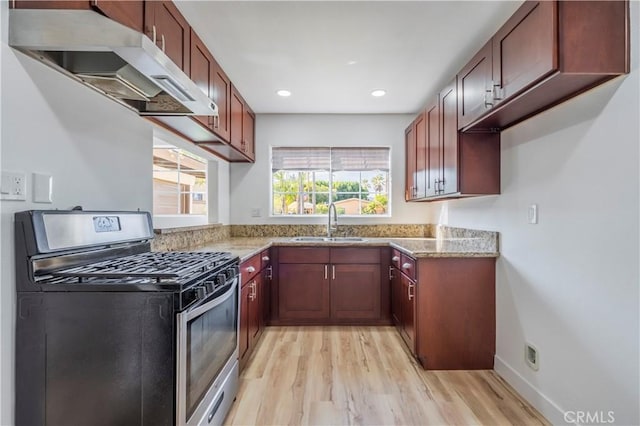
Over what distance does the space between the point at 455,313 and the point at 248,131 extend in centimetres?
271

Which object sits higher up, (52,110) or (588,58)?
(588,58)

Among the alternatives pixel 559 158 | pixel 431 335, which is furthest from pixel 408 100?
pixel 431 335

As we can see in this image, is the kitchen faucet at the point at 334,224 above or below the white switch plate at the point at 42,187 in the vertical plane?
below

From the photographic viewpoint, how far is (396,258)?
Answer: 3.04 meters

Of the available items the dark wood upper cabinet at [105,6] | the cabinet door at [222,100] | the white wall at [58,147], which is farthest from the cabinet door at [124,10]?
the cabinet door at [222,100]

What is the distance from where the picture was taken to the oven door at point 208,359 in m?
1.23

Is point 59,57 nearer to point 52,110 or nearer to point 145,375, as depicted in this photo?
point 52,110

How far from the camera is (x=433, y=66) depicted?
256 centimetres

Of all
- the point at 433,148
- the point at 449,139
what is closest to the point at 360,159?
the point at 433,148

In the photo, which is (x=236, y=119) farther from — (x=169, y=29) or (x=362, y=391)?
(x=362, y=391)

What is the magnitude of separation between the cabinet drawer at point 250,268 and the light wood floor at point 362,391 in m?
0.67

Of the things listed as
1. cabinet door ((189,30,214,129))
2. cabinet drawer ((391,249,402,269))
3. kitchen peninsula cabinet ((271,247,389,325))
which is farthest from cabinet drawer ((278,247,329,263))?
cabinet door ((189,30,214,129))

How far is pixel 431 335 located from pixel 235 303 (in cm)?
148

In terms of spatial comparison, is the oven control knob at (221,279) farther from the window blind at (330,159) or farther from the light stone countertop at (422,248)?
the window blind at (330,159)
